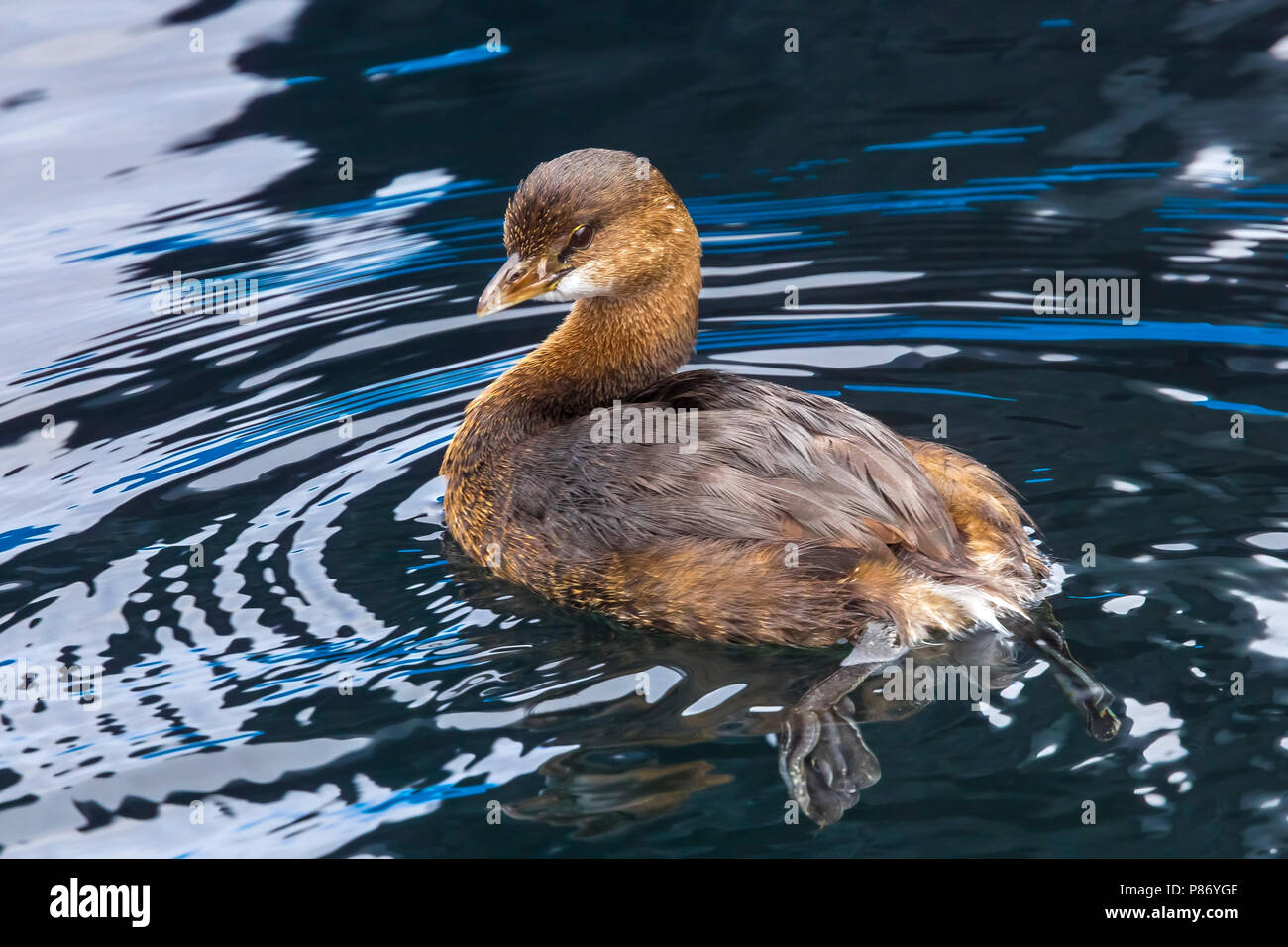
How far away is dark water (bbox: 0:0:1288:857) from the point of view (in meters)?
3.67

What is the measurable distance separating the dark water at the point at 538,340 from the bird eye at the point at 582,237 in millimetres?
1084

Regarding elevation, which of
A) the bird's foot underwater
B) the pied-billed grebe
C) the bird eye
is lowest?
the bird's foot underwater

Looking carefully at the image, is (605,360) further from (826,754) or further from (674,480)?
(826,754)

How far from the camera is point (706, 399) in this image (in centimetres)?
448

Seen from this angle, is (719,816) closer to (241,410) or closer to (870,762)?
(870,762)

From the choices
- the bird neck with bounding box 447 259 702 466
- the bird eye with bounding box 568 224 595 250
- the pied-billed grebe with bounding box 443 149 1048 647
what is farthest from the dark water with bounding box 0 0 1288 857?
the bird eye with bounding box 568 224 595 250

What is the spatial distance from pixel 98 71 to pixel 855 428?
6269mm

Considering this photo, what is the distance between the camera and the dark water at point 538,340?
3.67m

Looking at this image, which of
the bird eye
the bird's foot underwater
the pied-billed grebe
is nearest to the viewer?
the bird's foot underwater

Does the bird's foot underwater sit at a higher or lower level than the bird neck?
lower

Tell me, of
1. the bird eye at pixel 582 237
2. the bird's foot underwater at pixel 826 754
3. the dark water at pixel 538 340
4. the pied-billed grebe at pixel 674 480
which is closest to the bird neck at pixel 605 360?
the pied-billed grebe at pixel 674 480

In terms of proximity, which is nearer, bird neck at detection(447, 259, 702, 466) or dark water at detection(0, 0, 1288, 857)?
dark water at detection(0, 0, 1288, 857)

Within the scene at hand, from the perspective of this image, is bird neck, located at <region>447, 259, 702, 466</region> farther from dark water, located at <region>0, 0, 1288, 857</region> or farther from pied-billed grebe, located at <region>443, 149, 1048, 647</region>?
dark water, located at <region>0, 0, 1288, 857</region>

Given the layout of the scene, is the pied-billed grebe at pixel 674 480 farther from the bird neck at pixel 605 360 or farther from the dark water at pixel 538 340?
the dark water at pixel 538 340
